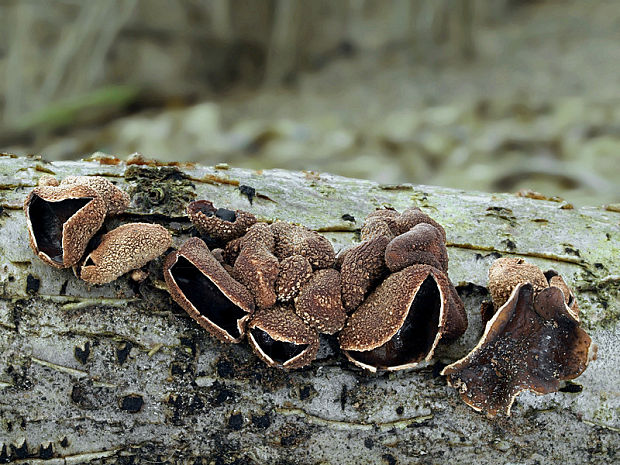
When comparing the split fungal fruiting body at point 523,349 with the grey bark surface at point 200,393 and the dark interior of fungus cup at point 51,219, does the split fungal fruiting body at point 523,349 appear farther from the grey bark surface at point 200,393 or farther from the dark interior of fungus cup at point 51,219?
the dark interior of fungus cup at point 51,219

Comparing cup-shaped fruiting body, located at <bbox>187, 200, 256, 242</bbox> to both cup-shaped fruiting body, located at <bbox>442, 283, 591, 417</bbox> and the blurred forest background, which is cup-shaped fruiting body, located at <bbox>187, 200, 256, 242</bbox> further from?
the blurred forest background

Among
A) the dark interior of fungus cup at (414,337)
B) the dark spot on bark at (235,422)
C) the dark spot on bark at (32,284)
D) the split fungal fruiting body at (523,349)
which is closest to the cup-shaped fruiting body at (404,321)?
the dark interior of fungus cup at (414,337)

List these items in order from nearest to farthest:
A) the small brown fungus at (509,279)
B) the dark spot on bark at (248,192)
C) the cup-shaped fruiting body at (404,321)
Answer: the cup-shaped fruiting body at (404,321), the small brown fungus at (509,279), the dark spot on bark at (248,192)

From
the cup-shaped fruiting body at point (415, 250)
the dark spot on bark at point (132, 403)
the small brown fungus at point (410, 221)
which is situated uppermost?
the small brown fungus at point (410, 221)

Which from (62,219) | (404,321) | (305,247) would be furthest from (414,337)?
(62,219)

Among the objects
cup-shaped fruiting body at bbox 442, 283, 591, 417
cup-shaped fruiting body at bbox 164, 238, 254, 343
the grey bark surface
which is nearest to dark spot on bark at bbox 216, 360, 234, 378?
the grey bark surface

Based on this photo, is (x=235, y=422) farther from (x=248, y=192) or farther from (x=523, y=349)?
(x=523, y=349)
